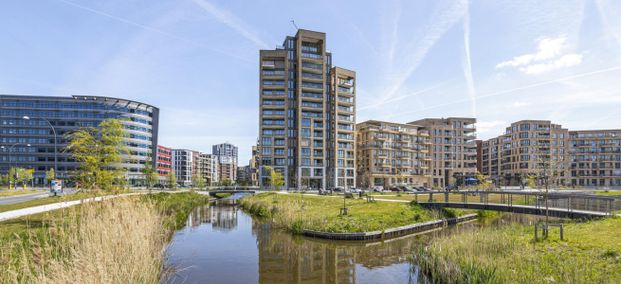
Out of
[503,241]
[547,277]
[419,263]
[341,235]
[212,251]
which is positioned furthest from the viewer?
[341,235]

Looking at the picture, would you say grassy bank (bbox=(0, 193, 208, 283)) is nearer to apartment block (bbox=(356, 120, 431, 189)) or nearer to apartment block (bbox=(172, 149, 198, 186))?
apartment block (bbox=(356, 120, 431, 189))

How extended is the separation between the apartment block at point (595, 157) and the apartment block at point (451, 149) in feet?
143

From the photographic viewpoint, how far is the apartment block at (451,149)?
105562 mm

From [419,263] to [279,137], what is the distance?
7081 centimetres

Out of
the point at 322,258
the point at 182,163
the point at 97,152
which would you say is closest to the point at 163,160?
the point at 182,163

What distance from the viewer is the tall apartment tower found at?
85.3 metres

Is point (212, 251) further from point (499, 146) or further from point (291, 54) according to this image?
point (499, 146)

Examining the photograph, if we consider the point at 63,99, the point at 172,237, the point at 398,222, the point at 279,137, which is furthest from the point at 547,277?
the point at 63,99

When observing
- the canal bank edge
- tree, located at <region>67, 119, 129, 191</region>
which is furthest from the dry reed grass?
the canal bank edge

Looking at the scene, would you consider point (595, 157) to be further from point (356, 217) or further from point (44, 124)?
point (44, 124)

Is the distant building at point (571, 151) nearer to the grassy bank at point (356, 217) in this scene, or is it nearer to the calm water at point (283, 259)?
the grassy bank at point (356, 217)

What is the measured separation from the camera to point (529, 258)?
12328mm

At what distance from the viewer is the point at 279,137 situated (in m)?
85.5

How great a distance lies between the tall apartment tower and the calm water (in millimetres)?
58121
